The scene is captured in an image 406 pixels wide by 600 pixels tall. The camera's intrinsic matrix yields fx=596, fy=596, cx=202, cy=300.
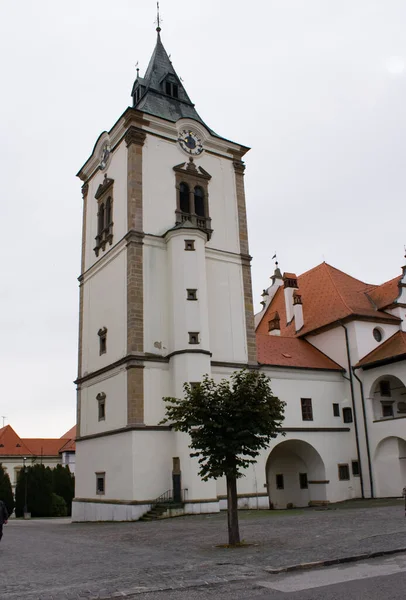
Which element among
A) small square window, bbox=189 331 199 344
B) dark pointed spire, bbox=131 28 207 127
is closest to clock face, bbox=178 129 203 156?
dark pointed spire, bbox=131 28 207 127

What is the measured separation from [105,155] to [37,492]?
88.0 feet

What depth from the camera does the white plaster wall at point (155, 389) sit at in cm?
2614

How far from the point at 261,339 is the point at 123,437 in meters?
11.2

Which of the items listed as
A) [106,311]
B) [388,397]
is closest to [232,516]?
[106,311]

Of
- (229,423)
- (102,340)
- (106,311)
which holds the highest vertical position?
(106,311)

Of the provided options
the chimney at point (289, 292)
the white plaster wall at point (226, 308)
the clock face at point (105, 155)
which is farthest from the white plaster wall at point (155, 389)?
the chimney at point (289, 292)

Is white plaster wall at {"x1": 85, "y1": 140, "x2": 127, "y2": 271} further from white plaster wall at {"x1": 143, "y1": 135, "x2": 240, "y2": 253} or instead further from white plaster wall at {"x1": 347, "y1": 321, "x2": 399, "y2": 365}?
white plaster wall at {"x1": 347, "y1": 321, "x2": 399, "y2": 365}

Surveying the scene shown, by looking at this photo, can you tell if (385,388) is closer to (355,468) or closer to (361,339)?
(361,339)

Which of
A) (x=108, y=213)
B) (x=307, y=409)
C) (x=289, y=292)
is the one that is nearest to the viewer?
(x=307, y=409)

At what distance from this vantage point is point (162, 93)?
35.5 m

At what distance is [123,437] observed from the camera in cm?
2617

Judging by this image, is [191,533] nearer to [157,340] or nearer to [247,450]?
[247,450]

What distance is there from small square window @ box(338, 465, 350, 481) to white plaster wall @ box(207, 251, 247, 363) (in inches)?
321

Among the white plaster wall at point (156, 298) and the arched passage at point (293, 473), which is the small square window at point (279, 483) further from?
the white plaster wall at point (156, 298)
